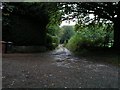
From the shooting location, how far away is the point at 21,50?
816 inches

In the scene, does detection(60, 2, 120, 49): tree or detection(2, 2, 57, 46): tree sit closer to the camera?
detection(60, 2, 120, 49): tree

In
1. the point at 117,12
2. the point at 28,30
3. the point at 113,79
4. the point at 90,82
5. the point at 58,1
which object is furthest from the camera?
the point at 28,30

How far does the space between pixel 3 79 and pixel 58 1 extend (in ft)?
39.0

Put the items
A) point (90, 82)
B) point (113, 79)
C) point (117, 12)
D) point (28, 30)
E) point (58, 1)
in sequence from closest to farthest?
1. point (90, 82)
2. point (113, 79)
3. point (58, 1)
4. point (117, 12)
5. point (28, 30)

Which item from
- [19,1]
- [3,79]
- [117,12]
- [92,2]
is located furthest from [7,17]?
[3,79]

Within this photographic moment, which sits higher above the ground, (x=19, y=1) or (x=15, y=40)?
(x=19, y=1)

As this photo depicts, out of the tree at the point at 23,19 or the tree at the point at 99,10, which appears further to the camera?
the tree at the point at 23,19

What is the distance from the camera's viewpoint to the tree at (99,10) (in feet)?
64.0

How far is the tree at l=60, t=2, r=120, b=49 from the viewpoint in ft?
64.0

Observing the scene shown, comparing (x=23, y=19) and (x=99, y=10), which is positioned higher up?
(x=99, y=10)

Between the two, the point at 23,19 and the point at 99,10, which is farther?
the point at 23,19

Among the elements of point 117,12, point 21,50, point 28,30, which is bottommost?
point 21,50

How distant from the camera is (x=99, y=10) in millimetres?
20594

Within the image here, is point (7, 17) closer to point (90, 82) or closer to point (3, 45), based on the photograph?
point (3, 45)
